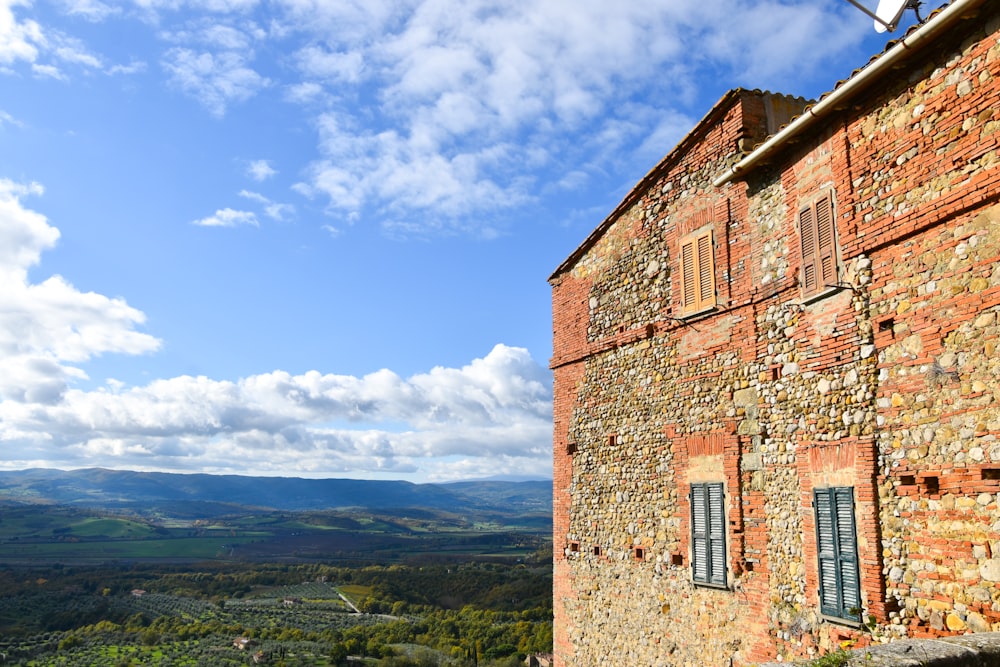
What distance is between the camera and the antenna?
6.76 m

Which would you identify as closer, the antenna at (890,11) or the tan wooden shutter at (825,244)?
the antenna at (890,11)

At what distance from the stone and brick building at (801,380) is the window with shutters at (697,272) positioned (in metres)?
0.04

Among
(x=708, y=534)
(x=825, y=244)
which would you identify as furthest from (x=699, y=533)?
(x=825, y=244)

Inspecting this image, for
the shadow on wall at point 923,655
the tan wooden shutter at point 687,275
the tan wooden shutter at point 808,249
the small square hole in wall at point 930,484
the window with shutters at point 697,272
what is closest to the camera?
the shadow on wall at point 923,655

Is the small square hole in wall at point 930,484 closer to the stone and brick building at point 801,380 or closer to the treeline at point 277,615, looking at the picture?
the stone and brick building at point 801,380

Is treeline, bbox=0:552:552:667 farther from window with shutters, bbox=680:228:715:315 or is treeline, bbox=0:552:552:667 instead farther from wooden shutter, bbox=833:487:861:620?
wooden shutter, bbox=833:487:861:620

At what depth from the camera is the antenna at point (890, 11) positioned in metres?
6.76

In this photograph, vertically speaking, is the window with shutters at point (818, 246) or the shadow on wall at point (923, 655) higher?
the window with shutters at point (818, 246)


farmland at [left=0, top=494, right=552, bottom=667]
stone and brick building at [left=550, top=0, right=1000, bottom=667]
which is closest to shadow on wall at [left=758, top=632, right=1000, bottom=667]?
stone and brick building at [left=550, top=0, right=1000, bottom=667]

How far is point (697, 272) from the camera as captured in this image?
969 centimetres

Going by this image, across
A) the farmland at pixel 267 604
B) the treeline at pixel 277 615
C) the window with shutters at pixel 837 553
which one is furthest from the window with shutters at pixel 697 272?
the farmland at pixel 267 604

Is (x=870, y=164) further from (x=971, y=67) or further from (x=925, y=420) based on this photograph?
(x=925, y=420)

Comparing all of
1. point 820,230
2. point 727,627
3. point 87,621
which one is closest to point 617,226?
point 820,230

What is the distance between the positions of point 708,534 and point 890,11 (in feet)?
19.9
